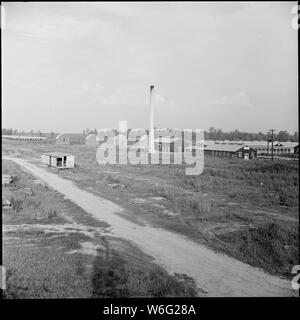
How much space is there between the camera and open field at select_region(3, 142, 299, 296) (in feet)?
30.9

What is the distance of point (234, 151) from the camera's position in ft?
136

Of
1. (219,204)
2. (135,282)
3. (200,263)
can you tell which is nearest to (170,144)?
(219,204)

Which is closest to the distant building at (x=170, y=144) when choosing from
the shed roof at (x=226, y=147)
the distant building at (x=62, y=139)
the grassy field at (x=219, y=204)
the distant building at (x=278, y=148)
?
the shed roof at (x=226, y=147)

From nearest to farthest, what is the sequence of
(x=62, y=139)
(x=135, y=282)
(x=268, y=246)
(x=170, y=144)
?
(x=135, y=282) < (x=268, y=246) < (x=62, y=139) < (x=170, y=144)

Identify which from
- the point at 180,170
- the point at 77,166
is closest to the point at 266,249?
the point at 77,166

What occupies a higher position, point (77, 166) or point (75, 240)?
point (77, 166)

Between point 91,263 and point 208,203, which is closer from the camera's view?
point 91,263

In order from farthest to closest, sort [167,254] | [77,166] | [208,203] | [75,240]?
[77,166], [208,203], [75,240], [167,254]

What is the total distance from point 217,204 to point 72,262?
9.41 meters

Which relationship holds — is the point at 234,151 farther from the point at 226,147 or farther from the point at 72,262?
the point at 72,262

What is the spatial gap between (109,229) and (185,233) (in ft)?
9.86

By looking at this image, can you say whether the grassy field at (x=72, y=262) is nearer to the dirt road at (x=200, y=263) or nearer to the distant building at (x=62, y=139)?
the dirt road at (x=200, y=263)

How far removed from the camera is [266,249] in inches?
362
